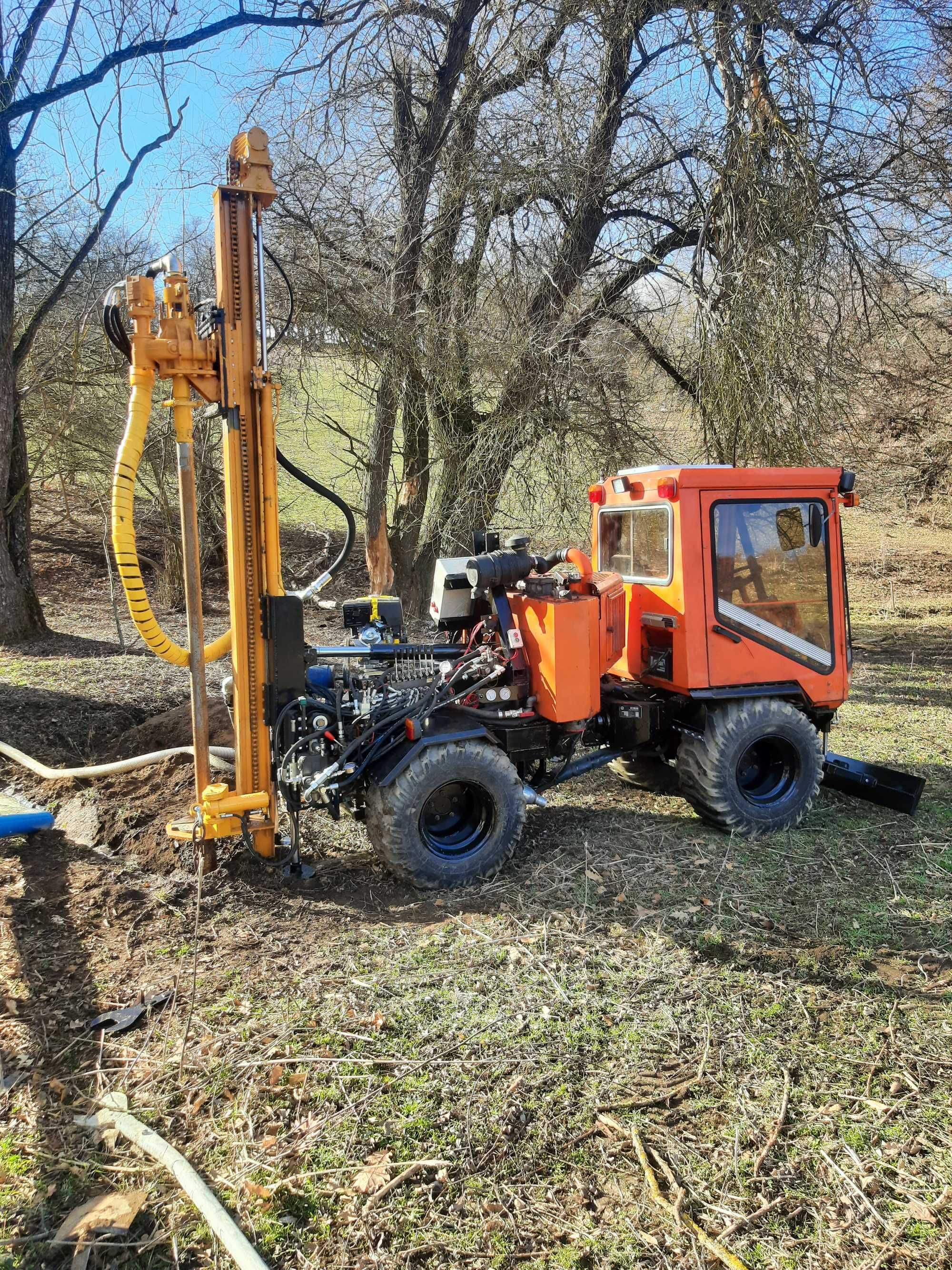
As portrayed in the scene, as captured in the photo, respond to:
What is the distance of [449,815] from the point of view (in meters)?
4.53

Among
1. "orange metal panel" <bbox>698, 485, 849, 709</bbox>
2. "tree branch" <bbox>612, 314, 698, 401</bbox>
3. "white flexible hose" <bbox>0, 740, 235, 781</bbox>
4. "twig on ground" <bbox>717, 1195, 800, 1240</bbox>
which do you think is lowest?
"twig on ground" <bbox>717, 1195, 800, 1240</bbox>

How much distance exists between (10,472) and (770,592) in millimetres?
7816

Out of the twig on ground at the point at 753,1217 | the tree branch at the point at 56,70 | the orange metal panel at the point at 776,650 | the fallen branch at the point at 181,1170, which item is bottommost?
the twig on ground at the point at 753,1217

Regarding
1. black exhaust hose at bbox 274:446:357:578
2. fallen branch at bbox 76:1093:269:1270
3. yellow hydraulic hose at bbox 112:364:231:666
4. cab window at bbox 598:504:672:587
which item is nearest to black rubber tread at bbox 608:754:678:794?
cab window at bbox 598:504:672:587

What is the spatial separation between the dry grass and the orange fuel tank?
821mm

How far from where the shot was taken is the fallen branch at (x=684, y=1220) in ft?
6.91

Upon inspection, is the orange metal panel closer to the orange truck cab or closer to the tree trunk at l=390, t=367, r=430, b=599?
the orange truck cab

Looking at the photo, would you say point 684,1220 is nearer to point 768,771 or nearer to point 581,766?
point 581,766

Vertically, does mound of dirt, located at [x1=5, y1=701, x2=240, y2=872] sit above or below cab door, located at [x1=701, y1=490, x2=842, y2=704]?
below

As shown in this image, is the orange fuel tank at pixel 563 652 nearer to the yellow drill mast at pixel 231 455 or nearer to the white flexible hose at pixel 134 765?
the yellow drill mast at pixel 231 455

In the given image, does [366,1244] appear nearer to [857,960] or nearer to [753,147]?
[857,960]

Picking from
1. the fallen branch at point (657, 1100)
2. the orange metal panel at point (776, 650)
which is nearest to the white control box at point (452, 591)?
the orange metal panel at point (776, 650)

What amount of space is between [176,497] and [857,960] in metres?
13.3

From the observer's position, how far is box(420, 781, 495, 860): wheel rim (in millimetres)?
4320
